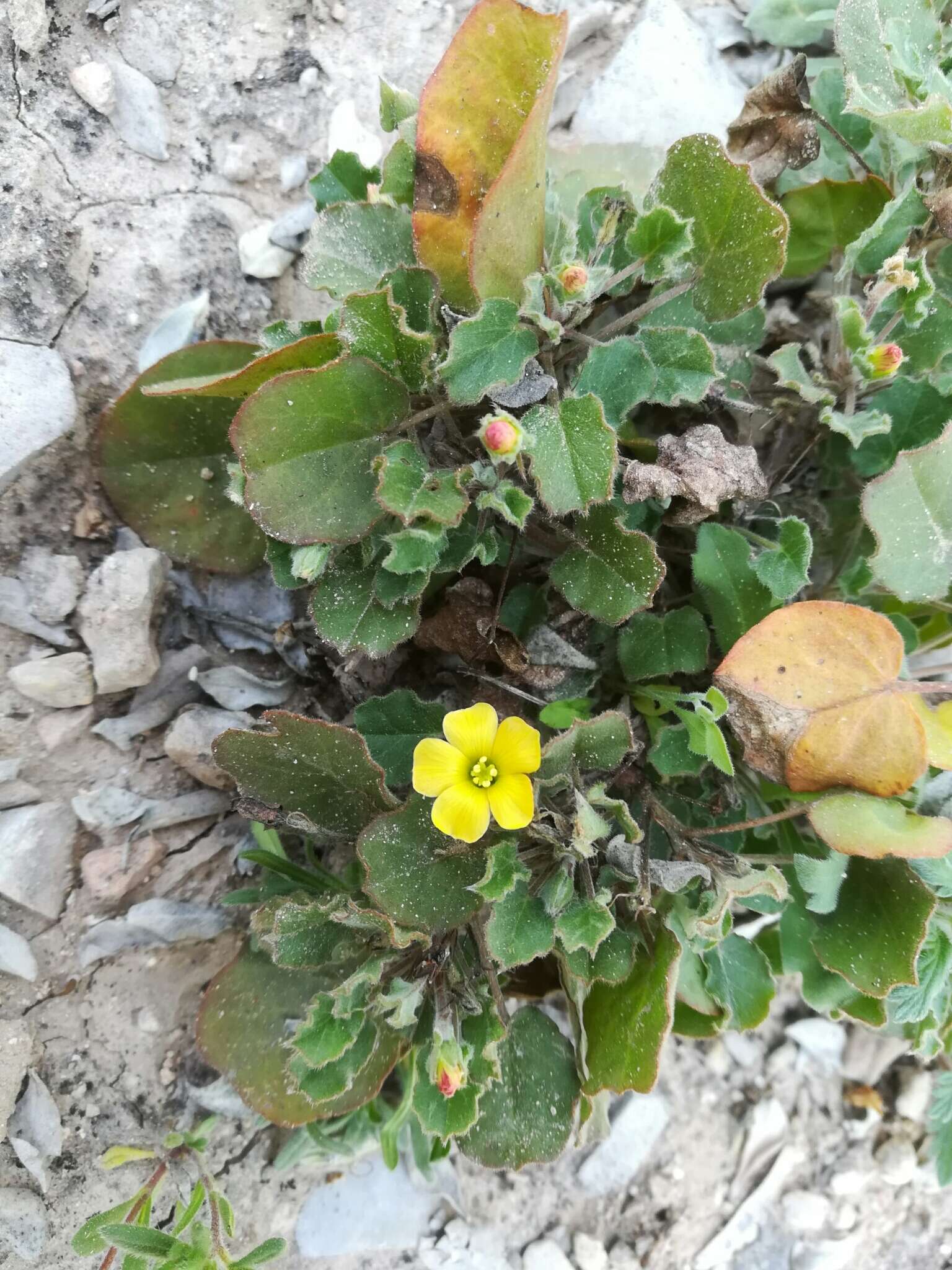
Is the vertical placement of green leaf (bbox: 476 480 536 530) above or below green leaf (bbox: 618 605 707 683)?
above

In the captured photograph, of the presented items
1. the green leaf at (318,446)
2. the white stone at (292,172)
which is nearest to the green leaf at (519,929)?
the green leaf at (318,446)

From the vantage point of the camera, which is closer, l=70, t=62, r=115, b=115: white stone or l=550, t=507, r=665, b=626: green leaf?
l=550, t=507, r=665, b=626: green leaf

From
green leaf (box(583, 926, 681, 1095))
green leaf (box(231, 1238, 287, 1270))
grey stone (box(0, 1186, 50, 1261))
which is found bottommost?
grey stone (box(0, 1186, 50, 1261))

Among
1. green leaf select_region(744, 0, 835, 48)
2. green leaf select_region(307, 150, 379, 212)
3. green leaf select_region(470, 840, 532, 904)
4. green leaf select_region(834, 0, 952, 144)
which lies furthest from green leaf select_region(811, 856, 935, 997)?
green leaf select_region(744, 0, 835, 48)

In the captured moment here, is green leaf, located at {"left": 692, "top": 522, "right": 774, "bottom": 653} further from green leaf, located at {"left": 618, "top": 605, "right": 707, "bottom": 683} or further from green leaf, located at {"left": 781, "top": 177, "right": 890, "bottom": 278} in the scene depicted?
green leaf, located at {"left": 781, "top": 177, "right": 890, "bottom": 278}

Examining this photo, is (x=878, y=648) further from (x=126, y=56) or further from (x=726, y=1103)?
(x=126, y=56)

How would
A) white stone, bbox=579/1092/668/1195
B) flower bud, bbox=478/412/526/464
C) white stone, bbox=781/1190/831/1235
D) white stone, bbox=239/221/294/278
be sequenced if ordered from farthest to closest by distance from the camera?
1. white stone, bbox=781/1190/831/1235
2. white stone, bbox=579/1092/668/1195
3. white stone, bbox=239/221/294/278
4. flower bud, bbox=478/412/526/464

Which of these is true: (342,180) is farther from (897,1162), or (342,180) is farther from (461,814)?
(897,1162)

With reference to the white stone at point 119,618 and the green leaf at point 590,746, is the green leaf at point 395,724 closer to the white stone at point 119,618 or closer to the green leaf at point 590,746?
the green leaf at point 590,746

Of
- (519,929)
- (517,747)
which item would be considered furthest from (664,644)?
(519,929)
